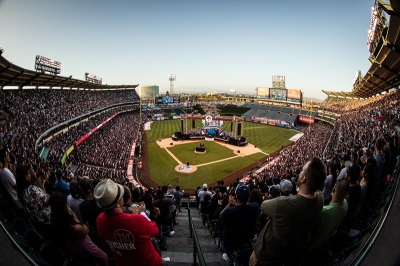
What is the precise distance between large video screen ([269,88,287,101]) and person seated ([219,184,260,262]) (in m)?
93.8

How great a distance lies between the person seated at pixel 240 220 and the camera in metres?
3.96

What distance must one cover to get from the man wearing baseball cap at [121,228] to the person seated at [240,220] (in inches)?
64.6

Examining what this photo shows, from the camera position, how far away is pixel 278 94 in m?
92.4

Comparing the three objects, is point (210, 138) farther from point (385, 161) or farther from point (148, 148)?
point (385, 161)

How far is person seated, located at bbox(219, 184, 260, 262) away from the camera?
3.96m

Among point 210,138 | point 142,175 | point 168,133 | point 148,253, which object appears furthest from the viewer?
point 168,133

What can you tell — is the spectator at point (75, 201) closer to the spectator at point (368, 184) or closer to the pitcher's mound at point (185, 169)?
the spectator at point (368, 184)

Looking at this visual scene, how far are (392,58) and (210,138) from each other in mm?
31976

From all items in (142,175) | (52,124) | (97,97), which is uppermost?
(97,97)

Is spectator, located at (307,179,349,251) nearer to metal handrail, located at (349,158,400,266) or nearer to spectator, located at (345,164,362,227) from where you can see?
Result: metal handrail, located at (349,158,400,266)

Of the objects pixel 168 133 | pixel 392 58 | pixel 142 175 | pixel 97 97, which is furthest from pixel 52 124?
pixel 392 58

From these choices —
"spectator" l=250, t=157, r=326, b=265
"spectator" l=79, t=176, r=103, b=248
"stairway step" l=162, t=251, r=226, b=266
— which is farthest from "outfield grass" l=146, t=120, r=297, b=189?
"spectator" l=250, t=157, r=326, b=265

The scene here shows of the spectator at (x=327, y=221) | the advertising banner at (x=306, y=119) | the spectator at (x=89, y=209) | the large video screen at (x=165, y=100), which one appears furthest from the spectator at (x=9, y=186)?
the large video screen at (x=165, y=100)

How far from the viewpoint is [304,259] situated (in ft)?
10.7
